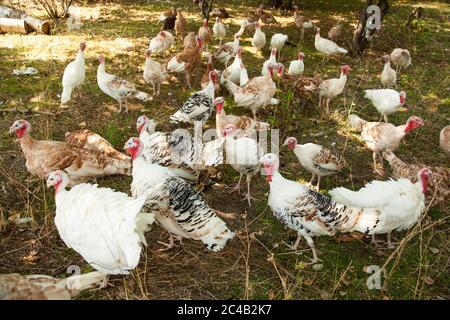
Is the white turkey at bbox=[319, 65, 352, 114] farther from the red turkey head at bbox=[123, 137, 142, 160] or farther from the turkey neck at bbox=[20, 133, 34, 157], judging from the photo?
the turkey neck at bbox=[20, 133, 34, 157]

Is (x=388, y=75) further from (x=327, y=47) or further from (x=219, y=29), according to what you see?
(x=219, y=29)

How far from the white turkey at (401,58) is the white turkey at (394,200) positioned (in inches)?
175

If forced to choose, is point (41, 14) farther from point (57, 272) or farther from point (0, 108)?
point (57, 272)

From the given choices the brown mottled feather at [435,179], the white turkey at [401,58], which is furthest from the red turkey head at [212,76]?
the white turkey at [401,58]

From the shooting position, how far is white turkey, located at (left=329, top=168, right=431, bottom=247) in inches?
176

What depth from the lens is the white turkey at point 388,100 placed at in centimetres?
647

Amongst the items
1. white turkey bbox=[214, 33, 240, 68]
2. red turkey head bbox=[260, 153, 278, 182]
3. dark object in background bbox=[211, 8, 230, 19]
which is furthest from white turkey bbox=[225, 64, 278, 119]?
dark object in background bbox=[211, 8, 230, 19]

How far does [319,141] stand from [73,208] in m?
3.81

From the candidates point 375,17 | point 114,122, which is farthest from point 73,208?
point 375,17

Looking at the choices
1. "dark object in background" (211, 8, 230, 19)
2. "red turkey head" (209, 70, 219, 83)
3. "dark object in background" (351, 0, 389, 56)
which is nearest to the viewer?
"red turkey head" (209, 70, 219, 83)

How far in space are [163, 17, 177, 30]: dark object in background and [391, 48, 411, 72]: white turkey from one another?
17.1ft

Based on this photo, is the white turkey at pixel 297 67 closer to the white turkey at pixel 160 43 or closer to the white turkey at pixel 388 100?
the white turkey at pixel 388 100

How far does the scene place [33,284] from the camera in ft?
11.6
